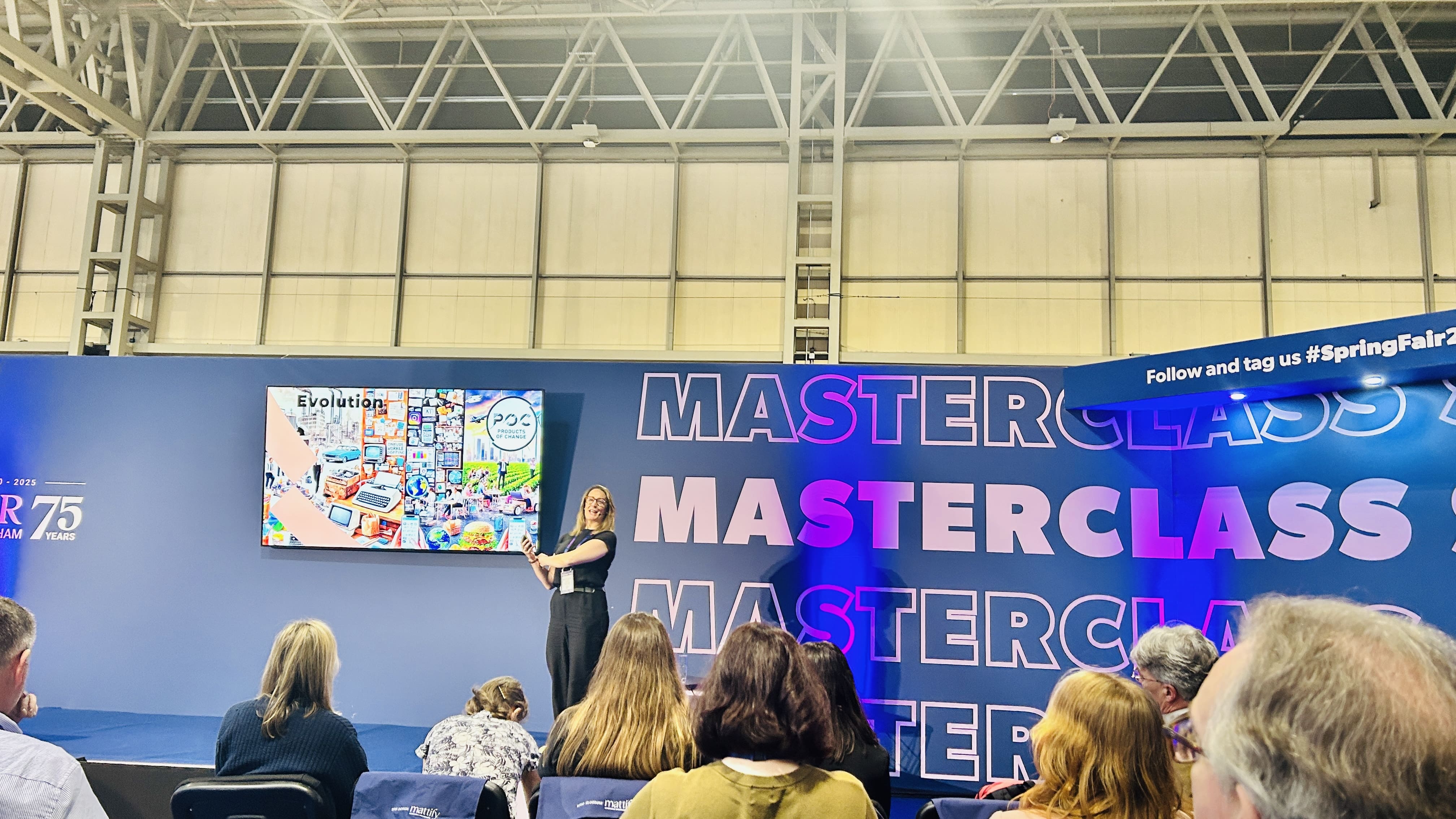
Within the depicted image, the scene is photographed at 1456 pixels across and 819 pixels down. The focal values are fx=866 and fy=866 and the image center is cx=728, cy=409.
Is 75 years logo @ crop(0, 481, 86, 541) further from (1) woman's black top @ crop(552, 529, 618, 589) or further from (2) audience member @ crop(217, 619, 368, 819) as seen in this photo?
(2) audience member @ crop(217, 619, 368, 819)

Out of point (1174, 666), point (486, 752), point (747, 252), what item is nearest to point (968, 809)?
point (1174, 666)

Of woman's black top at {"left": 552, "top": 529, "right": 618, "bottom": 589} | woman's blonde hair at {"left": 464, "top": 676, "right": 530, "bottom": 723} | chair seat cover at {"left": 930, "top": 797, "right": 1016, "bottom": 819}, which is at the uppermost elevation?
woman's black top at {"left": 552, "top": 529, "right": 618, "bottom": 589}

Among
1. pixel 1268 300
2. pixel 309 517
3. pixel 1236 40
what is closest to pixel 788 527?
pixel 309 517

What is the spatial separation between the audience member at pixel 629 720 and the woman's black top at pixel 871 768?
547mm

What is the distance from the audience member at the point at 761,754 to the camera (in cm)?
160

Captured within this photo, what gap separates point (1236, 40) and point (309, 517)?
28.1ft

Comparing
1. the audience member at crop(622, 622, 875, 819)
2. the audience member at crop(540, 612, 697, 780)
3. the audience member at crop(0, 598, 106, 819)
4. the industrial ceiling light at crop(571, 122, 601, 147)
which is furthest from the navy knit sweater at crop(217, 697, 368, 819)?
the industrial ceiling light at crop(571, 122, 601, 147)

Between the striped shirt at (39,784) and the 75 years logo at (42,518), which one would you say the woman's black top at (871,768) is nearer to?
the striped shirt at (39,784)

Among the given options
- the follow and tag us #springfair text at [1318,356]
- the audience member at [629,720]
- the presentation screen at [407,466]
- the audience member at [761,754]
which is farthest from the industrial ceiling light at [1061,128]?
the audience member at [761,754]

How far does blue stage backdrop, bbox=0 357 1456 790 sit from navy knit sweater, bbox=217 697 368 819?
317 cm

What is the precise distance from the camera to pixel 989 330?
28.0ft

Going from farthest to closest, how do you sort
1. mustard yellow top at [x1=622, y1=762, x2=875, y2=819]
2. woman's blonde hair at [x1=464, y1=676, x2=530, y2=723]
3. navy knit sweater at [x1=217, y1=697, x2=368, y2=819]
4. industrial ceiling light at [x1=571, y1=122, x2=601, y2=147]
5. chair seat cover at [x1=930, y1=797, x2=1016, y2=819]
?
industrial ceiling light at [x1=571, y1=122, x2=601, y2=147], woman's blonde hair at [x1=464, y1=676, x2=530, y2=723], navy knit sweater at [x1=217, y1=697, x2=368, y2=819], chair seat cover at [x1=930, y1=797, x2=1016, y2=819], mustard yellow top at [x1=622, y1=762, x2=875, y2=819]

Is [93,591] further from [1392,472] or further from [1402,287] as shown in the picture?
[1402,287]

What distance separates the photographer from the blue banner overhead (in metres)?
3.87
